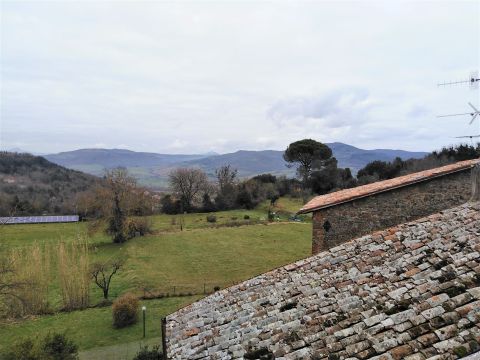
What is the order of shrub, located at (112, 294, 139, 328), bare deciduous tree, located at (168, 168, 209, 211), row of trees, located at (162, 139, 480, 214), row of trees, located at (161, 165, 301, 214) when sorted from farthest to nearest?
bare deciduous tree, located at (168, 168, 209, 211) < row of trees, located at (161, 165, 301, 214) < row of trees, located at (162, 139, 480, 214) < shrub, located at (112, 294, 139, 328)

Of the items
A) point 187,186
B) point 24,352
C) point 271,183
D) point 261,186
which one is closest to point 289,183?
point 271,183

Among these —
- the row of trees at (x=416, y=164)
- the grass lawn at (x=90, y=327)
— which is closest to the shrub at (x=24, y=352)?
the grass lawn at (x=90, y=327)

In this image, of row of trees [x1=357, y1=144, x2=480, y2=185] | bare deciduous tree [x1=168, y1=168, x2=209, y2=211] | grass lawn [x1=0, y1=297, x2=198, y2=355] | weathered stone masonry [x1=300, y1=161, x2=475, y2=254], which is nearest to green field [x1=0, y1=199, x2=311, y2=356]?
grass lawn [x1=0, y1=297, x2=198, y2=355]

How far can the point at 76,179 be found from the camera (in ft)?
361

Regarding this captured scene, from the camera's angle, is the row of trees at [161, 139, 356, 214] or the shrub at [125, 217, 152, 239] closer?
the shrub at [125, 217, 152, 239]

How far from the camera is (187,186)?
221 ft

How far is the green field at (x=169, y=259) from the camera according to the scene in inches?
821

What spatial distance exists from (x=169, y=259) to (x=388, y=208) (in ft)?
88.2

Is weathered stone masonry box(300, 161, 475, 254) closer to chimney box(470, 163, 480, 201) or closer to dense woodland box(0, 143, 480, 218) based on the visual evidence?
chimney box(470, 163, 480, 201)

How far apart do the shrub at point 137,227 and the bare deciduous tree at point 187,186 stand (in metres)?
20.1

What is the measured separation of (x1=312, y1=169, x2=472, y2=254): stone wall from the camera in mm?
10922

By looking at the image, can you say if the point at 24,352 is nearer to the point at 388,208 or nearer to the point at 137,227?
the point at 388,208

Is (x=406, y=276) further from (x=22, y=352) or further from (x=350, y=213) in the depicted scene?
(x=22, y=352)

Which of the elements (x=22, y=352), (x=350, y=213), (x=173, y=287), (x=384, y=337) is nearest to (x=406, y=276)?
(x=384, y=337)
